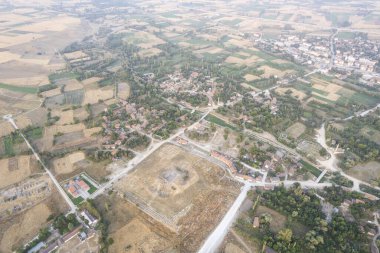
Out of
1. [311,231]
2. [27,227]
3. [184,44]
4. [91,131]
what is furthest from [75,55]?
[311,231]

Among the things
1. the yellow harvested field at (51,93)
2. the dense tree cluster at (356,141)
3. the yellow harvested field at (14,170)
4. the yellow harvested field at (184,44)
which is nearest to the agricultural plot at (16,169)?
the yellow harvested field at (14,170)

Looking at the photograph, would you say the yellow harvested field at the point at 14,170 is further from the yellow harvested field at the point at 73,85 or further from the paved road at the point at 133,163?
the yellow harvested field at the point at 73,85

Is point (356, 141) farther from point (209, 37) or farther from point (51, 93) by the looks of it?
point (209, 37)

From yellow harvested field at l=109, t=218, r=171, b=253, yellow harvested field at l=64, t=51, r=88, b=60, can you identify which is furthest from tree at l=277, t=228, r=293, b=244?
yellow harvested field at l=64, t=51, r=88, b=60

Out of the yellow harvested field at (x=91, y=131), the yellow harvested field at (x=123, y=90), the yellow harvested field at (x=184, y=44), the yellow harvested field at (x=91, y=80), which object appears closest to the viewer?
the yellow harvested field at (x=91, y=131)

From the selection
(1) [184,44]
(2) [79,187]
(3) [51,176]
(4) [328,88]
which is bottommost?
(3) [51,176]

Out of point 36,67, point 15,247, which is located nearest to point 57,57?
point 36,67
